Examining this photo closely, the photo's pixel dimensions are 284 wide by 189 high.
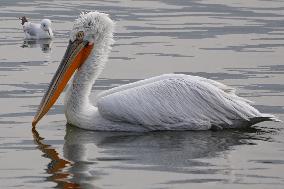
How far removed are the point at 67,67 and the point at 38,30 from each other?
20.4 ft

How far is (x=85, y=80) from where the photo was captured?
411 inches

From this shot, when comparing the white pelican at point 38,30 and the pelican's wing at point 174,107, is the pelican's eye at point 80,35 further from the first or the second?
the white pelican at point 38,30

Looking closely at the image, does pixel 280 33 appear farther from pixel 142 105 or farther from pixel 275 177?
pixel 275 177

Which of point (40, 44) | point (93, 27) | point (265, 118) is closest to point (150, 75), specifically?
point (93, 27)

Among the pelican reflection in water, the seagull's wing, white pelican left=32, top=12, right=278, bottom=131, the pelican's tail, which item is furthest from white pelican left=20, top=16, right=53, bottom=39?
the pelican's tail

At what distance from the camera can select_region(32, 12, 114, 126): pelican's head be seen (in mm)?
10344

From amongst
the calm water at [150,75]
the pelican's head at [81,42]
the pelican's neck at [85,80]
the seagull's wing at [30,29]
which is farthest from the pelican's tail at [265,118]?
the seagull's wing at [30,29]

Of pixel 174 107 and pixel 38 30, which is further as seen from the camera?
pixel 38 30

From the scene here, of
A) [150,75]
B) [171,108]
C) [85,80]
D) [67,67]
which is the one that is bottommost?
[150,75]

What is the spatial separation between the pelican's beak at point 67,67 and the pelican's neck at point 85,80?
0.06m

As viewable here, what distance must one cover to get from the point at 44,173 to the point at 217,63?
18.8 ft

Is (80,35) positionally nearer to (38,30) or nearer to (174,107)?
(174,107)

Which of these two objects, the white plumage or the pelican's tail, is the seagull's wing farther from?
the pelican's tail

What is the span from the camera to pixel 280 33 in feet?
53.5
